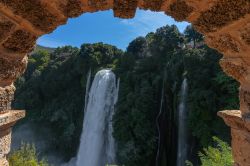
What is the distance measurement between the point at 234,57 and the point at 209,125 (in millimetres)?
13935

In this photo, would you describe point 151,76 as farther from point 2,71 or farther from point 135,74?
point 2,71

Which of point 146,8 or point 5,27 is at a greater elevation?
point 146,8

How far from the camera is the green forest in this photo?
1532 centimetres

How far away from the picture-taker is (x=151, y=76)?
20.4 metres

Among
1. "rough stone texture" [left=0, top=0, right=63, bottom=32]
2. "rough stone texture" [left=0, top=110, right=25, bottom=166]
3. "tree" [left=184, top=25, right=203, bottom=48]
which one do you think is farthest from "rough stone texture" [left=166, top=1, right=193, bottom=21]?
"tree" [left=184, top=25, right=203, bottom=48]

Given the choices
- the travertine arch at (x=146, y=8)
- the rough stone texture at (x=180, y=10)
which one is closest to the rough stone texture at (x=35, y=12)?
the travertine arch at (x=146, y=8)

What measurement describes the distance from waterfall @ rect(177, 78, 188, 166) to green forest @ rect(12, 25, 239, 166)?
13.9 inches

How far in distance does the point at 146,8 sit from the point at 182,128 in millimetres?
16306

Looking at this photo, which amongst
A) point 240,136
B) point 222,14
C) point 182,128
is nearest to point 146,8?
point 222,14

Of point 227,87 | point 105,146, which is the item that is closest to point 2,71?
point 227,87

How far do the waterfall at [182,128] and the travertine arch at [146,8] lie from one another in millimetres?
15450

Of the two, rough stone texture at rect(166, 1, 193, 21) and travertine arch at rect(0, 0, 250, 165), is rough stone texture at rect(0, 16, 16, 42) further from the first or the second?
rough stone texture at rect(166, 1, 193, 21)

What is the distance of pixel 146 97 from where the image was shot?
19000 millimetres

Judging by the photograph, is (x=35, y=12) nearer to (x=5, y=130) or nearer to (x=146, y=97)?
(x=5, y=130)
